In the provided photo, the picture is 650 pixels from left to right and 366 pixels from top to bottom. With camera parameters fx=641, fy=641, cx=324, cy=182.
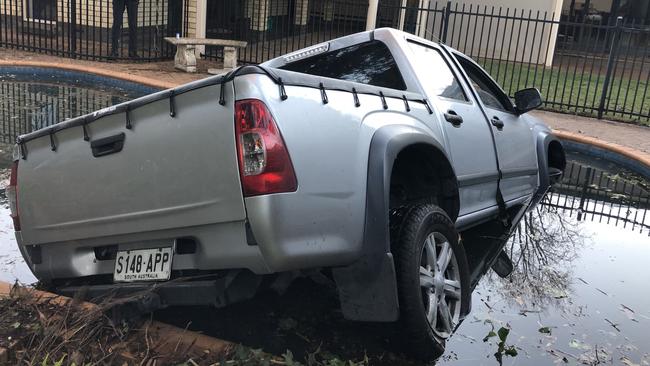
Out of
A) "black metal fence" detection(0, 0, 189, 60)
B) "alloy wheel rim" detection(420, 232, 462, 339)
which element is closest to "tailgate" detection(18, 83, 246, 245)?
"alloy wheel rim" detection(420, 232, 462, 339)

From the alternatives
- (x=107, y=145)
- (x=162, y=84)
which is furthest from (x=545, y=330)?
(x=162, y=84)

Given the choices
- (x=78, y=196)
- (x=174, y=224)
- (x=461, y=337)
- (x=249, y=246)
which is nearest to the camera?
(x=249, y=246)

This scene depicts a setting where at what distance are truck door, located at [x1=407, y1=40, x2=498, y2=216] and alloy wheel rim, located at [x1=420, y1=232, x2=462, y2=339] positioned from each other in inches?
27.7

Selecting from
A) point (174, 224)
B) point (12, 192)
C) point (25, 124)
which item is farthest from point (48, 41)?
point (174, 224)

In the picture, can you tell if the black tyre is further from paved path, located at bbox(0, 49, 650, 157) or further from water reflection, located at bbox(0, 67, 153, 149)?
paved path, located at bbox(0, 49, 650, 157)

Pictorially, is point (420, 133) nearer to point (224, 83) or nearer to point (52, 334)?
point (224, 83)

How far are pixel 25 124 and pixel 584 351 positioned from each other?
24.2 feet

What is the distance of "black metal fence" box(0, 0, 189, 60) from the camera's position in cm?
1450

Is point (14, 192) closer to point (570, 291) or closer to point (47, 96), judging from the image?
point (570, 291)

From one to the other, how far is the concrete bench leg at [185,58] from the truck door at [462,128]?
9866 mm

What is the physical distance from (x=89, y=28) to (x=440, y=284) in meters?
14.5

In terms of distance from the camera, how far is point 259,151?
2664 mm

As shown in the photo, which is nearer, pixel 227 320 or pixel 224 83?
pixel 224 83

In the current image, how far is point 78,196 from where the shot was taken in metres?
3.13
